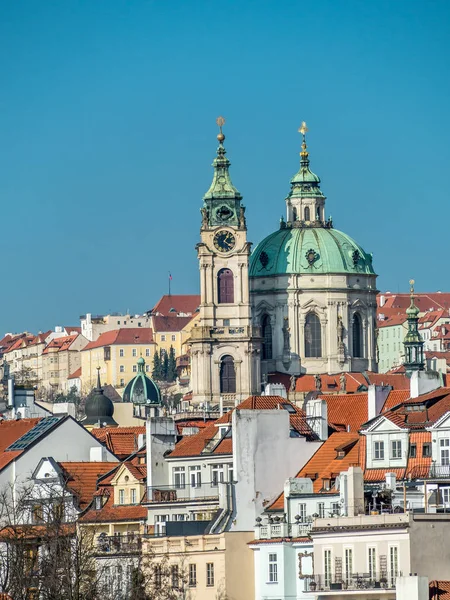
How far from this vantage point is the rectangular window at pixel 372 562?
7544 cm

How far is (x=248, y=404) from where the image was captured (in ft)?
317

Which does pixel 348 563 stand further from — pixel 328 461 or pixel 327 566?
pixel 328 461

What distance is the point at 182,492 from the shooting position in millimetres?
92688

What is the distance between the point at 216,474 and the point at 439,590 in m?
20.7

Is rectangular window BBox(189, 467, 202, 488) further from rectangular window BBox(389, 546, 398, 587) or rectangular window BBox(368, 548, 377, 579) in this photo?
rectangular window BBox(389, 546, 398, 587)

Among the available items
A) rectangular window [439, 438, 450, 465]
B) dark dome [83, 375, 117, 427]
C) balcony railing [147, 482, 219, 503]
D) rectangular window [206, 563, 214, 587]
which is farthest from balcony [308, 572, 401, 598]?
dark dome [83, 375, 117, 427]

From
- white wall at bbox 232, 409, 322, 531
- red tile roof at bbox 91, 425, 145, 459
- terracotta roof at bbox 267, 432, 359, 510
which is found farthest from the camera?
Answer: red tile roof at bbox 91, 425, 145, 459

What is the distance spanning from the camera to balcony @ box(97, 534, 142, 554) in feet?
282

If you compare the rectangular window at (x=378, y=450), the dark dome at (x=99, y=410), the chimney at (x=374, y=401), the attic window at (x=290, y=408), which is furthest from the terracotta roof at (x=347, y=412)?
the dark dome at (x=99, y=410)

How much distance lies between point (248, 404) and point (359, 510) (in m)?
17.9

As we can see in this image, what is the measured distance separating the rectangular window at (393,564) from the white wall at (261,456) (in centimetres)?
1158

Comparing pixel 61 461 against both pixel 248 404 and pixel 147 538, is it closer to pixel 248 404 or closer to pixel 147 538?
pixel 248 404

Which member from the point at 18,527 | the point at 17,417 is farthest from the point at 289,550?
the point at 17,417

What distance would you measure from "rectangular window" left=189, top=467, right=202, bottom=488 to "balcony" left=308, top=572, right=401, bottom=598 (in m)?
14.4
